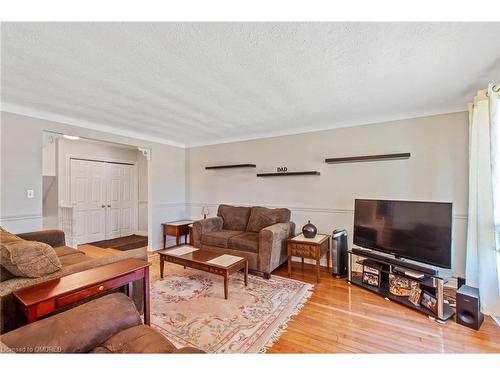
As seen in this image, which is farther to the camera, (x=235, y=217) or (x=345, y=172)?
(x=235, y=217)

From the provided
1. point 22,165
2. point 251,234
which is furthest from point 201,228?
point 22,165

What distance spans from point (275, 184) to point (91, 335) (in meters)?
3.34

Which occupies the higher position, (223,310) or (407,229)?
(407,229)

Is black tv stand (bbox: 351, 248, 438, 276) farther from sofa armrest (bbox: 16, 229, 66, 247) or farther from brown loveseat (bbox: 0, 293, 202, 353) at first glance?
sofa armrest (bbox: 16, 229, 66, 247)

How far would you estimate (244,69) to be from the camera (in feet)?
6.39

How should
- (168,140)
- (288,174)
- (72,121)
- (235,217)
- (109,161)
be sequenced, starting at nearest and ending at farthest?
(72,121)
(288,174)
(235,217)
(168,140)
(109,161)

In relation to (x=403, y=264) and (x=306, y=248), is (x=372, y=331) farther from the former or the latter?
(x=306, y=248)

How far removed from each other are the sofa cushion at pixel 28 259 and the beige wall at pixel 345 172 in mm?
3147

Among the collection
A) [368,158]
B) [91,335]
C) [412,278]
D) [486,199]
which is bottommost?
[412,278]

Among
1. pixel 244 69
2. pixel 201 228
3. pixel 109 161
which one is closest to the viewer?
pixel 244 69

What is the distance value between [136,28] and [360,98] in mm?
2317

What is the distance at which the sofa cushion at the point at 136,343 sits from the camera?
108cm

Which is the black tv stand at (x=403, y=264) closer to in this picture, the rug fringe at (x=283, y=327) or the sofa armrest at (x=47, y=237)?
the rug fringe at (x=283, y=327)

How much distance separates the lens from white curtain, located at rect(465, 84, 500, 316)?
6.79 ft
